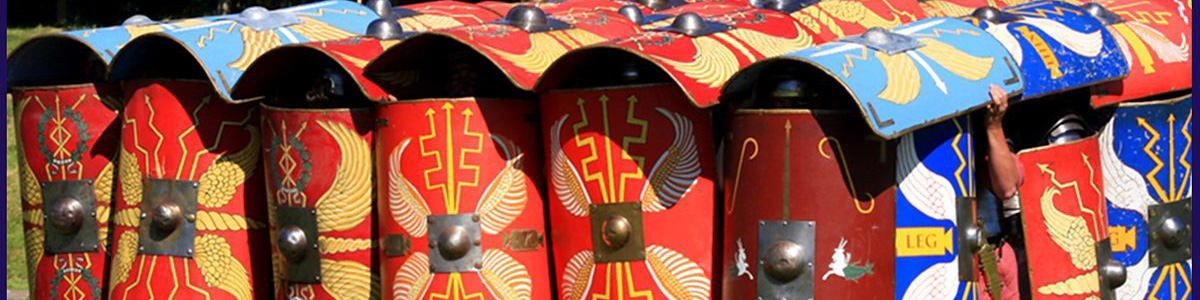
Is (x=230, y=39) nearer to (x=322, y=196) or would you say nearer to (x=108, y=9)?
(x=322, y=196)

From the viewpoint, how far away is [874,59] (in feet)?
18.0

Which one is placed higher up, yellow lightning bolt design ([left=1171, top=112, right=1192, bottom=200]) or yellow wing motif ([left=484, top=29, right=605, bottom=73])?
yellow wing motif ([left=484, top=29, right=605, bottom=73])

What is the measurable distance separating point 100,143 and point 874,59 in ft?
10.6

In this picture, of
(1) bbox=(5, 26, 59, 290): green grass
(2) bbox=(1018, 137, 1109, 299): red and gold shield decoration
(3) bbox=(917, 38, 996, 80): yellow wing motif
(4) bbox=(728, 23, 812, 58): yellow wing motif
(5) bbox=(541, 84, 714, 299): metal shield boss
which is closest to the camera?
(3) bbox=(917, 38, 996, 80): yellow wing motif

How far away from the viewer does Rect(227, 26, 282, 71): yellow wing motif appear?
6.76 m

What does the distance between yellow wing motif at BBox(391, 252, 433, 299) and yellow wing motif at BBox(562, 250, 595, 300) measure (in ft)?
1.51

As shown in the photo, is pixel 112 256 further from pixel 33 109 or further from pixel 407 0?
pixel 407 0

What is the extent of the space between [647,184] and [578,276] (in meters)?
0.42

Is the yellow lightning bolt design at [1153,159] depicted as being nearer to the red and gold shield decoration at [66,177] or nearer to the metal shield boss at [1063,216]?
the metal shield boss at [1063,216]

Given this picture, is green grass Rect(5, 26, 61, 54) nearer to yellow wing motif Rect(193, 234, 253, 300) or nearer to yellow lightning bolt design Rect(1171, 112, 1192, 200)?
yellow wing motif Rect(193, 234, 253, 300)

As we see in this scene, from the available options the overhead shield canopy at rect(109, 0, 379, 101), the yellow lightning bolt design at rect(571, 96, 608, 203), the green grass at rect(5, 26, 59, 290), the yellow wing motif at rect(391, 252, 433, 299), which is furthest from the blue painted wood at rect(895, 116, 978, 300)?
the green grass at rect(5, 26, 59, 290)

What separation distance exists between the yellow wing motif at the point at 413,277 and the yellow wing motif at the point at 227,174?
3.33ft

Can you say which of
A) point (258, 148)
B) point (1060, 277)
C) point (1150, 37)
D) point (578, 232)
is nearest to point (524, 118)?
point (578, 232)

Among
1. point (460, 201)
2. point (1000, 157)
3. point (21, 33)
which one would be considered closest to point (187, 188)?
point (460, 201)
